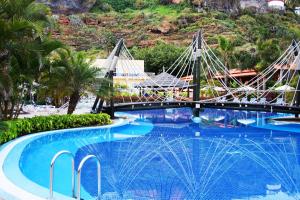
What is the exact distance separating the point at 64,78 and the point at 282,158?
7642mm

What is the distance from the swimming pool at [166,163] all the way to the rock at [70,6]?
4908 centimetres

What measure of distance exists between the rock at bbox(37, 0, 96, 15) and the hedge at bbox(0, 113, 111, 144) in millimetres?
48580

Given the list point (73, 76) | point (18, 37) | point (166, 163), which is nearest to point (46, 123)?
point (73, 76)

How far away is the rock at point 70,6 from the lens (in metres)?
60.8

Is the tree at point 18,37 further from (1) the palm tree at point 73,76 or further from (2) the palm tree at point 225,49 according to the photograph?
(2) the palm tree at point 225,49

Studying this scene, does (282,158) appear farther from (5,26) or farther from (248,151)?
(5,26)

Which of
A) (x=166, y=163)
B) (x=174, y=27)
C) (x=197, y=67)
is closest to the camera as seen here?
(x=166, y=163)

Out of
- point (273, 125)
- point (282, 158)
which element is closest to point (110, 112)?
point (273, 125)

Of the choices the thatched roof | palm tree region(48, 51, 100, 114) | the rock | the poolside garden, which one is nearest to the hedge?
the poolside garden

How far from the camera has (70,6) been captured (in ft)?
203

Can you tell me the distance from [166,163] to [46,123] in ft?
15.7

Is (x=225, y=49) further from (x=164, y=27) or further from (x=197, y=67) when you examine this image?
(x=164, y=27)

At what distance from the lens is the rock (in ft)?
199

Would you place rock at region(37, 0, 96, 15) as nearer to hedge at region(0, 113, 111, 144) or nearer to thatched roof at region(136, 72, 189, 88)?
thatched roof at region(136, 72, 189, 88)
